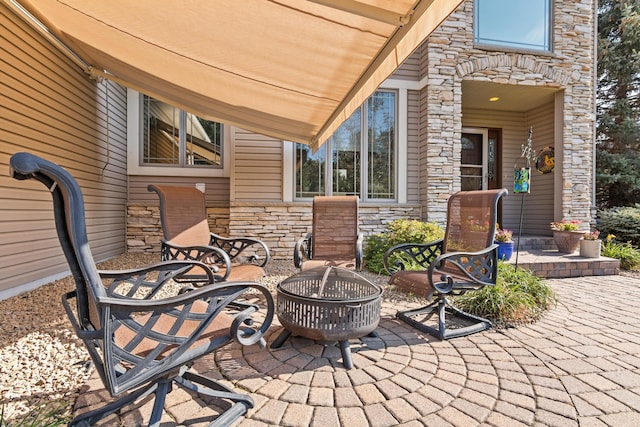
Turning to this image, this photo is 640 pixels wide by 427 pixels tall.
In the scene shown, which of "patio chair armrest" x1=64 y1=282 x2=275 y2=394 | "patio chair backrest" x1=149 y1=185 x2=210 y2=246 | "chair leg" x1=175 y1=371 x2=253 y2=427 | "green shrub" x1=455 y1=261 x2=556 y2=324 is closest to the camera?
"patio chair armrest" x1=64 y1=282 x2=275 y2=394

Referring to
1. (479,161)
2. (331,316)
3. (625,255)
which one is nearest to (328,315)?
(331,316)

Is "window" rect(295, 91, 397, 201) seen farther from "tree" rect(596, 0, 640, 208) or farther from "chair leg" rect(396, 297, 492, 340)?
"tree" rect(596, 0, 640, 208)

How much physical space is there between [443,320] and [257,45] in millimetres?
2741

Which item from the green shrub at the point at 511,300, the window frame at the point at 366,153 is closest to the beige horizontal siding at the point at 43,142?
the window frame at the point at 366,153

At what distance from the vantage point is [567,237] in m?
5.80

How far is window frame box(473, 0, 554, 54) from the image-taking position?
20.7 feet

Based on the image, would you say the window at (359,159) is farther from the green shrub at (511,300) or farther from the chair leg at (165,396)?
the chair leg at (165,396)

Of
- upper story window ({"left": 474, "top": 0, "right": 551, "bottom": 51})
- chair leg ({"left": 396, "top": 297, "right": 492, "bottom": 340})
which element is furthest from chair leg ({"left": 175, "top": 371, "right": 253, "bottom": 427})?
upper story window ({"left": 474, "top": 0, "right": 551, "bottom": 51})

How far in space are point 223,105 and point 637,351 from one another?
15.7 ft

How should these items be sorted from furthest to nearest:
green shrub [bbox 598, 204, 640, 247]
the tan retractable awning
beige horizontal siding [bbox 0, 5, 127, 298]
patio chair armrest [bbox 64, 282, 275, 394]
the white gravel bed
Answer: green shrub [bbox 598, 204, 640, 247], beige horizontal siding [bbox 0, 5, 127, 298], the tan retractable awning, the white gravel bed, patio chair armrest [bbox 64, 282, 275, 394]

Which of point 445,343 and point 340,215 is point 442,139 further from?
point 445,343

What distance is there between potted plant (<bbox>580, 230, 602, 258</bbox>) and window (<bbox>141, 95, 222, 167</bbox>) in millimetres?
6929

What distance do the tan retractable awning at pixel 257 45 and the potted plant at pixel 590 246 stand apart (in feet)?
16.1

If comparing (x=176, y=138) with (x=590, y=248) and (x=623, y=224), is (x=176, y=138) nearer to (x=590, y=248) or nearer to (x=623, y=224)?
(x=590, y=248)
